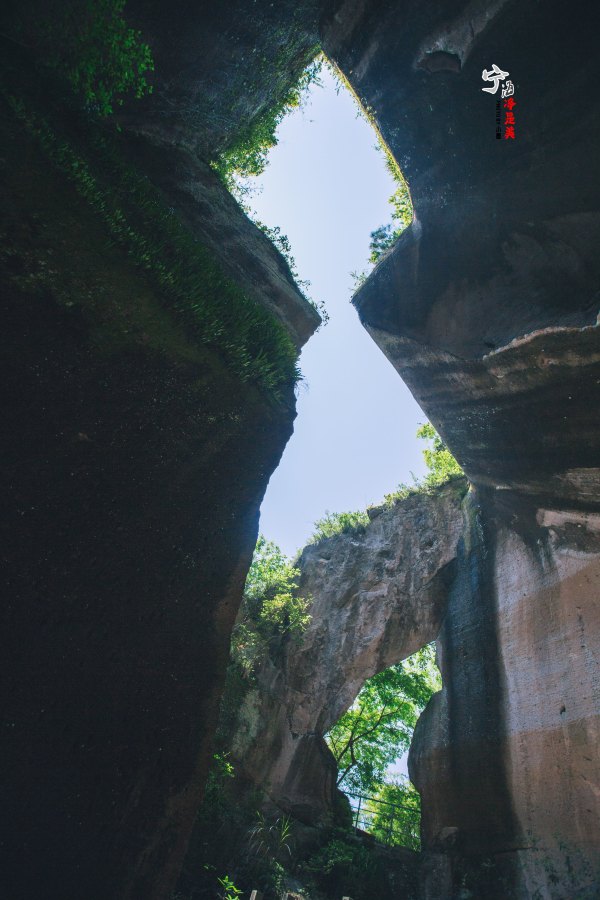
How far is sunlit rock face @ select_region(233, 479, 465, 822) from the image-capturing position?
1211cm

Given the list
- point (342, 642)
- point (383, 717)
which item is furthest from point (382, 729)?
point (342, 642)

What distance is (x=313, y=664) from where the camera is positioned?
1372 cm

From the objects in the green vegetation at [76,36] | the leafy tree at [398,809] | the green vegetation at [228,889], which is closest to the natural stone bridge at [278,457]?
the green vegetation at [76,36]

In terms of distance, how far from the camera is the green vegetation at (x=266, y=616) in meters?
12.6

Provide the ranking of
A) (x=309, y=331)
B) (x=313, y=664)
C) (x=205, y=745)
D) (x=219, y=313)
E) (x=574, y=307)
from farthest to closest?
(x=313, y=664) < (x=574, y=307) < (x=309, y=331) < (x=219, y=313) < (x=205, y=745)

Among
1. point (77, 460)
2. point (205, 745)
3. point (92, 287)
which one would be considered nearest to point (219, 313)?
point (92, 287)

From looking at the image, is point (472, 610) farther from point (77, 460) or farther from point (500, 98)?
point (77, 460)

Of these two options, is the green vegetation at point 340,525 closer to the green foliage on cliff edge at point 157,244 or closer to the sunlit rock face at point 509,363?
the sunlit rock face at point 509,363

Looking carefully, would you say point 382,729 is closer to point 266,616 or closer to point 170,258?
point 266,616

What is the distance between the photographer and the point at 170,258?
3756 millimetres

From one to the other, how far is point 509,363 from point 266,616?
9.41 m

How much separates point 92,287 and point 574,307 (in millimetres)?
6977

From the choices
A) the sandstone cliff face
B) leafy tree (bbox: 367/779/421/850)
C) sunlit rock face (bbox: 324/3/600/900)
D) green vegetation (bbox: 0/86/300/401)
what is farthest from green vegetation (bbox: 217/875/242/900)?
leafy tree (bbox: 367/779/421/850)

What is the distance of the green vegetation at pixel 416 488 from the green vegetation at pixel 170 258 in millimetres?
11510
